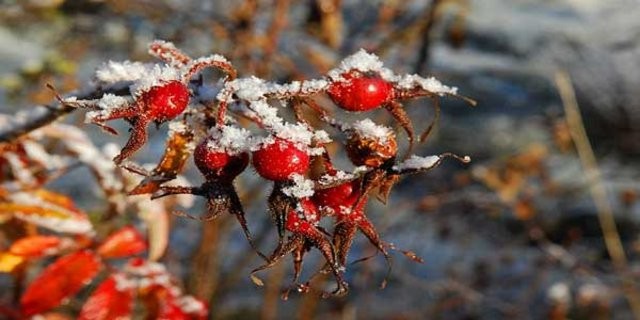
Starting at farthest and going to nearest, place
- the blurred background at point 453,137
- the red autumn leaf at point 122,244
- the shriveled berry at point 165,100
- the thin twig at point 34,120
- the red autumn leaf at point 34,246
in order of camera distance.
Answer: the blurred background at point 453,137, the red autumn leaf at point 122,244, the red autumn leaf at point 34,246, the thin twig at point 34,120, the shriveled berry at point 165,100

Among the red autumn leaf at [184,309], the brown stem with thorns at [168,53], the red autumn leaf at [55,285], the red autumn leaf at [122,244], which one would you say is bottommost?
the red autumn leaf at [184,309]

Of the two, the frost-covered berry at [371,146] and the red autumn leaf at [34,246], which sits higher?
the frost-covered berry at [371,146]

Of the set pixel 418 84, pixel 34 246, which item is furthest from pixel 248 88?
pixel 34 246

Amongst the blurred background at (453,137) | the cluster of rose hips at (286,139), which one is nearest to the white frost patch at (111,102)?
the cluster of rose hips at (286,139)

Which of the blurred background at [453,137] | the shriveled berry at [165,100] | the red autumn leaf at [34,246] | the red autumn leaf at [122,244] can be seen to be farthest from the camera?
the blurred background at [453,137]

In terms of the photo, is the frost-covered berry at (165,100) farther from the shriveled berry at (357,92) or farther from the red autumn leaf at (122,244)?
the red autumn leaf at (122,244)

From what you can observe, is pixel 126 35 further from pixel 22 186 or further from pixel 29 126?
pixel 29 126
